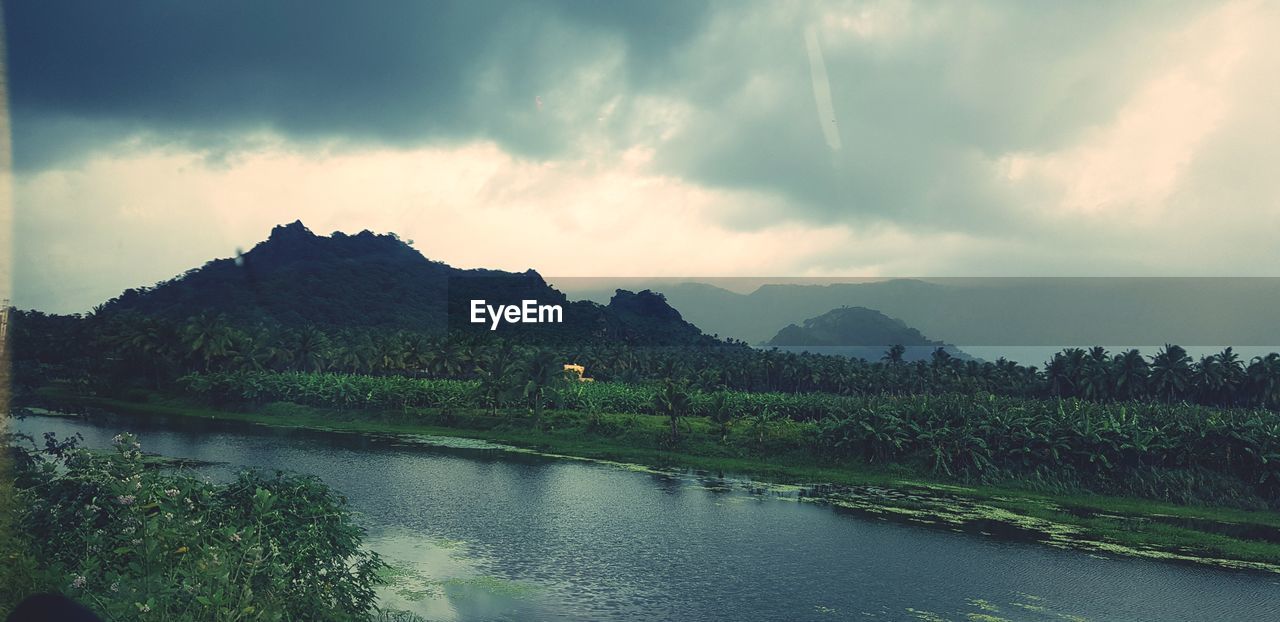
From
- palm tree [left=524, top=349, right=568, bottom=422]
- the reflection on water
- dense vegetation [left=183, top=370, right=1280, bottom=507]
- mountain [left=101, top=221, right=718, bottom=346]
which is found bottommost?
the reflection on water

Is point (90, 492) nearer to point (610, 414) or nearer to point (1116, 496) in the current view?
point (1116, 496)

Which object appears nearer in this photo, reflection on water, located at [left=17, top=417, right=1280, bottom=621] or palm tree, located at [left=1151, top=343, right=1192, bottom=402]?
reflection on water, located at [left=17, top=417, right=1280, bottom=621]

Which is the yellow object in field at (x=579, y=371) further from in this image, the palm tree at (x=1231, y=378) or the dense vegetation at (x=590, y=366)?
the palm tree at (x=1231, y=378)

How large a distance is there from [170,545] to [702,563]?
22.3 meters

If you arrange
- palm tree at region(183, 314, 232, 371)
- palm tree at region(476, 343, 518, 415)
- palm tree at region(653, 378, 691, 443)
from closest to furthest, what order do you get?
palm tree at region(653, 378, 691, 443) < palm tree at region(476, 343, 518, 415) < palm tree at region(183, 314, 232, 371)

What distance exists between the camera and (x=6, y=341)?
1623 cm

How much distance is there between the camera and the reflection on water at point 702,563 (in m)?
26.1

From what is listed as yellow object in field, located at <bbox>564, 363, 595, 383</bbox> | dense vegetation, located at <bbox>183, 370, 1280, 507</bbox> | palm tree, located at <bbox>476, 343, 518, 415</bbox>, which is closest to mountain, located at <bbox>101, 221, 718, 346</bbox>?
yellow object in field, located at <bbox>564, 363, 595, 383</bbox>

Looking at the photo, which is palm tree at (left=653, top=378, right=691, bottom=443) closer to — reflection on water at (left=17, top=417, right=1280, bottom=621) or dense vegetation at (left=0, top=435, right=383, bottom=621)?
reflection on water at (left=17, top=417, right=1280, bottom=621)

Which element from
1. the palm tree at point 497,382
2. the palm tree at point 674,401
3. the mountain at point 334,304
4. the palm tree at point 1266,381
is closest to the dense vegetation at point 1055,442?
the palm tree at point 674,401

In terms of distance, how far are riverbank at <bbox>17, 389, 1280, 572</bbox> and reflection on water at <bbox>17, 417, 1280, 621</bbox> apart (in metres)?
3.78

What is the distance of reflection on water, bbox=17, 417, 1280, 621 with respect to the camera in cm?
2609

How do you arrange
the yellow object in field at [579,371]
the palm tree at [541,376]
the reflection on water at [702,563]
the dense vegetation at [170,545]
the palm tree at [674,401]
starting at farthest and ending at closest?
the yellow object in field at [579,371] < the palm tree at [541,376] < the palm tree at [674,401] < the reflection on water at [702,563] < the dense vegetation at [170,545]

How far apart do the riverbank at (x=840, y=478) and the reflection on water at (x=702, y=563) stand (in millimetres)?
3779
